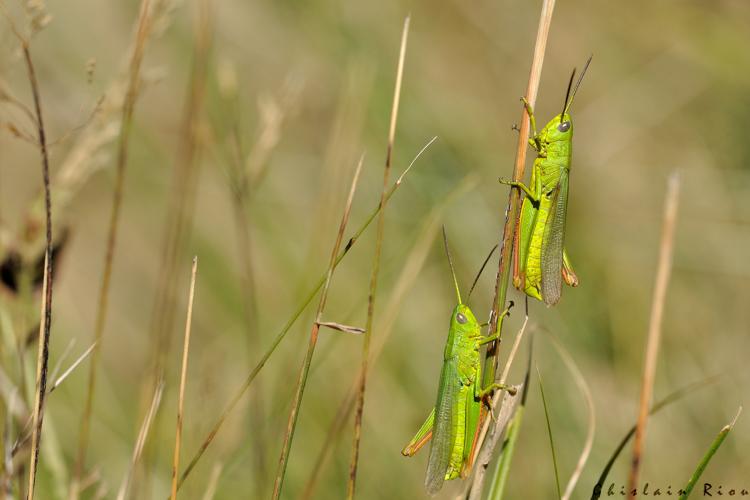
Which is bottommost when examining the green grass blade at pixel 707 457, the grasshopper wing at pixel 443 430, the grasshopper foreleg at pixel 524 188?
the grasshopper wing at pixel 443 430

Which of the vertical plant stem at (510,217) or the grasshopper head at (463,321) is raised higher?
the vertical plant stem at (510,217)

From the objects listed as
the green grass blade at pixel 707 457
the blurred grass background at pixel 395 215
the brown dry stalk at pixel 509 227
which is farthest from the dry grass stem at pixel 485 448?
the blurred grass background at pixel 395 215

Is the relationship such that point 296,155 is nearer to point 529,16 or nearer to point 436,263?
point 436,263

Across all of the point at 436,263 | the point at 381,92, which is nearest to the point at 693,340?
the point at 436,263

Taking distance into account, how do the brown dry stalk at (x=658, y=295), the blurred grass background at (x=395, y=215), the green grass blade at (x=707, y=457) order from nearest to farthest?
the brown dry stalk at (x=658, y=295) < the green grass blade at (x=707, y=457) < the blurred grass background at (x=395, y=215)

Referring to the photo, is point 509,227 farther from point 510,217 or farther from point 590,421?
point 590,421

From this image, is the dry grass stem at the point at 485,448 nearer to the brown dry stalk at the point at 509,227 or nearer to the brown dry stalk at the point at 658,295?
the brown dry stalk at the point at 509,227

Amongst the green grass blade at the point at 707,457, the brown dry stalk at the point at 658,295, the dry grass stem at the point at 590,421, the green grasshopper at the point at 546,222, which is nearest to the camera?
the brown dry stalk at the point at 658,295
